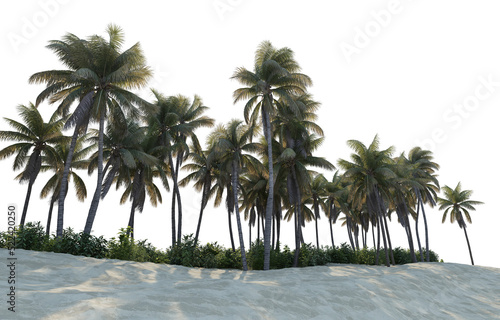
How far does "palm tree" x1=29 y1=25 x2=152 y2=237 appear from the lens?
18344mm

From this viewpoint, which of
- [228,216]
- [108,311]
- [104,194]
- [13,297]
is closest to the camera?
[108,311]

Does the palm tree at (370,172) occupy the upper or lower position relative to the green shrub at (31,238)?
upper

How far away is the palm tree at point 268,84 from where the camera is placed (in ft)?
75.4

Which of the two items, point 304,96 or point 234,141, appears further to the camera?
point 304,96

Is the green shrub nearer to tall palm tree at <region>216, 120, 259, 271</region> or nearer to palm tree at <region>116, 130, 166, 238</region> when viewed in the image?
palm tree at <region>116, 130, 166, 238</region>

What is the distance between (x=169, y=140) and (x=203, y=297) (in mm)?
19089

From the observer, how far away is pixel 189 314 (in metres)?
6.34

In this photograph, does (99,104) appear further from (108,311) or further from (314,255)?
(314,255)

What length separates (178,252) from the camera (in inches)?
836

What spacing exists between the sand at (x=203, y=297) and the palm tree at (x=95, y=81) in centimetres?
729

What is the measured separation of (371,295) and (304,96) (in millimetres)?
19791

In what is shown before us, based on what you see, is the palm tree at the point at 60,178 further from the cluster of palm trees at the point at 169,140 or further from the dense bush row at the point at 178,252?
the dense bush row at the point at 178,252

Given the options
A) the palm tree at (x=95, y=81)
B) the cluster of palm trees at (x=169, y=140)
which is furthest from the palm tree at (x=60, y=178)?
the palm tree at (x=95, y=81)

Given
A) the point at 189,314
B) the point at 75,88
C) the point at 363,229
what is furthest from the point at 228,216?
the point at 363,229
